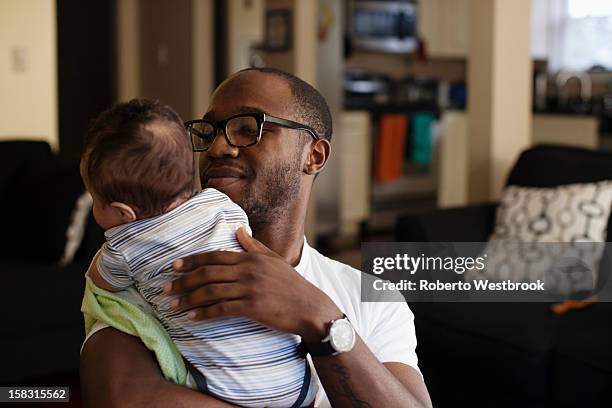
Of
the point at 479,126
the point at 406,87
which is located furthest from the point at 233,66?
the point at 479,126

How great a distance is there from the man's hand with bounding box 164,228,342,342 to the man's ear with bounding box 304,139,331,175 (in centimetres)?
31

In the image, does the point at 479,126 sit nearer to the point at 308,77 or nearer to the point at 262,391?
the point at 308,77

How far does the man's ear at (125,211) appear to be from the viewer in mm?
1103

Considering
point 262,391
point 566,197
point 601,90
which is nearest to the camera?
point 262,391

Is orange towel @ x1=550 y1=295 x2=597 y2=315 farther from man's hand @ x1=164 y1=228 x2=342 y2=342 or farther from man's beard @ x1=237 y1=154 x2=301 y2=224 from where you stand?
man's hand @ x1=164 y1=228 x2=342 y2=342

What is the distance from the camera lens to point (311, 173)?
140cm

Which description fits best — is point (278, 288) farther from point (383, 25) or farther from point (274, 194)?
point (383, 25)

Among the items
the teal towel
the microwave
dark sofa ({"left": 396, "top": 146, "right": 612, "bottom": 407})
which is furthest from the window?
dark sofa ({"left": 396, "top": 146, "right": 612, "bottom": 407})

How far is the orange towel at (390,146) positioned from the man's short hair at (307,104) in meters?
5.06

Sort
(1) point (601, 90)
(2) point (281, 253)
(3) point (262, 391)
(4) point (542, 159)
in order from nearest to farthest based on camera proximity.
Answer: (3) point (262, 391) < (2) point (281, 253) < (4) point (542, 159) < (1) point (601, 90)

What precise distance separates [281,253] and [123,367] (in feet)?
1.22

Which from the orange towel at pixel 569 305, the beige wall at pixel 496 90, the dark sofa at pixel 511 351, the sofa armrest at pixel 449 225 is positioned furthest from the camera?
the beige wall at pixel 496 90

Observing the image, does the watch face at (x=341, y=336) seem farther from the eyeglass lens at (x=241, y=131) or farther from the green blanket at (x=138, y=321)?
the eyeglass lens at (x=241, y=131)

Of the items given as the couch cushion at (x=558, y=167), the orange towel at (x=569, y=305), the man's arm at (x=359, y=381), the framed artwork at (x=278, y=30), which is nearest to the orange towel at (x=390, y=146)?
the framed artwork at (x=278, y=30)
